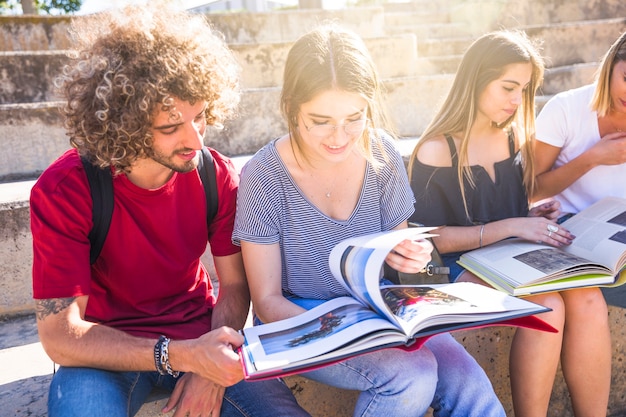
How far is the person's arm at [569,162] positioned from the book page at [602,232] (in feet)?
0.48

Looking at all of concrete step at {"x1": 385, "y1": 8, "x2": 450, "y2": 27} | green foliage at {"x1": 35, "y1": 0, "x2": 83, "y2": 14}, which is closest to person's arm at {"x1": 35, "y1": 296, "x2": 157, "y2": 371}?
concrete step at {"x1": 385, "y1": 8, "x2": 450, "y2": 27}

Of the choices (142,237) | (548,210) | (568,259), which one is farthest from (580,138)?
(142,237)

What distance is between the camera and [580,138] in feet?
7.50

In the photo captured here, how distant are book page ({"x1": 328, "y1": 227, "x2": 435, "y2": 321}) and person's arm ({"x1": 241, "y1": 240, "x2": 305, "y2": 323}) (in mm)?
224

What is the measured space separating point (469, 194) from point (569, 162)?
0.46 m

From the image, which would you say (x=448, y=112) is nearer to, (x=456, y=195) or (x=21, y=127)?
(x=456, y=195)

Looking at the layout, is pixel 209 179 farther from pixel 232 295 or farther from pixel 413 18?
pixel 413 18

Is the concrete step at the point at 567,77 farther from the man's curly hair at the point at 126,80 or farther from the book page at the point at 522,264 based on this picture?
the man's curly hair at the point at 126,80

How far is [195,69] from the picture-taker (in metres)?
1.55

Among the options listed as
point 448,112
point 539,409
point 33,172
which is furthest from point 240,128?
point 539,409

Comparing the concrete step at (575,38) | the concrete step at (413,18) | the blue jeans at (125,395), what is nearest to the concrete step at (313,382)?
the blue jeans at (125,395)

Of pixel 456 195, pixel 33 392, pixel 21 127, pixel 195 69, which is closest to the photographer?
pixel 195 69

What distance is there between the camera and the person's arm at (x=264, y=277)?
61.9 inches

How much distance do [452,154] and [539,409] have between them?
3.03 feet
